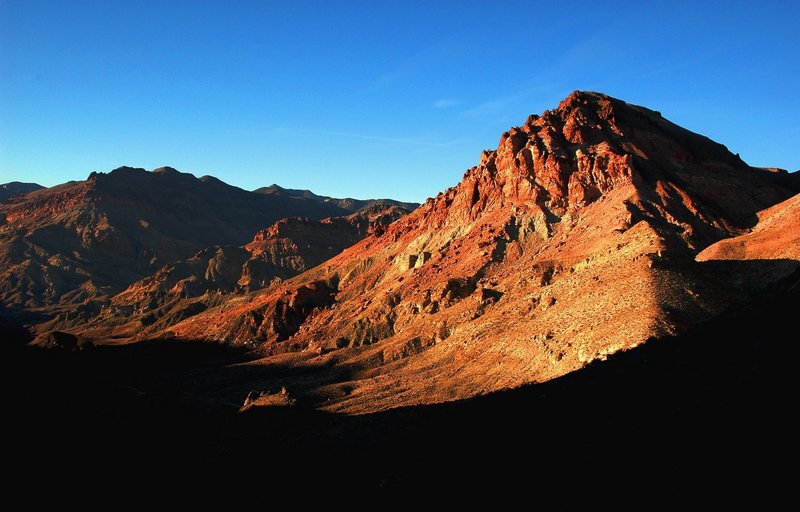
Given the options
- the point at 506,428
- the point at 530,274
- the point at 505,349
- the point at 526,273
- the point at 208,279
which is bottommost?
the point at 506,428

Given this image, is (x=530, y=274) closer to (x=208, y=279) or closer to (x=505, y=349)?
(x=505, y=349)

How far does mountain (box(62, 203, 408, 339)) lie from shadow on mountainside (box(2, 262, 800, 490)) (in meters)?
83.8

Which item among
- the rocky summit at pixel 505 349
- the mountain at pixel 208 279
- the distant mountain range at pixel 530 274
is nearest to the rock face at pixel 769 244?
the distant mountain range at pixel 530 274

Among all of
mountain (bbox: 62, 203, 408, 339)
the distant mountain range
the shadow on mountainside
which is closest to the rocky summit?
the shadow on mountainside

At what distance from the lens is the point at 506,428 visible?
27953mm

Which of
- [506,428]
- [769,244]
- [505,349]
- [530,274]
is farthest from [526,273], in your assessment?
[506,428]

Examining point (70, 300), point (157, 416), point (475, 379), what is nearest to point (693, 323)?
point (475, 379)

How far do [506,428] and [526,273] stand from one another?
4171 cm

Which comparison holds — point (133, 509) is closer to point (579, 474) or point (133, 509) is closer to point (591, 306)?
point (579, 474)

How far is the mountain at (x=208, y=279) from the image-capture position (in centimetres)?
13762

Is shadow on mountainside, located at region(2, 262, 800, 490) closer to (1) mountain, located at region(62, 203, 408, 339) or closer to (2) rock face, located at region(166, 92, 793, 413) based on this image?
(2) rock face, located at region(166, 92, 793, 413)

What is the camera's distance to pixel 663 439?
19859 millimetres

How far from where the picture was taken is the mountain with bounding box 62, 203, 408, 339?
137625 mm

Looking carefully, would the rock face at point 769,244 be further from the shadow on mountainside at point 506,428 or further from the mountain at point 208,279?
the mountain at point 208,279
